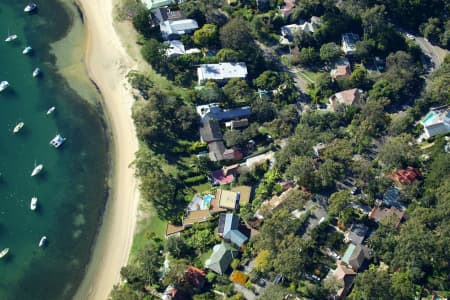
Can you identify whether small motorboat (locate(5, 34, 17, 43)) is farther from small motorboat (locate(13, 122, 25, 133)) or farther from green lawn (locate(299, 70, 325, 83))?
green lawn (locate(299, 70, 325, 83))

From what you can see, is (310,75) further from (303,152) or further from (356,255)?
(356,255)

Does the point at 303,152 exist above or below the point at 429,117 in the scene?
above

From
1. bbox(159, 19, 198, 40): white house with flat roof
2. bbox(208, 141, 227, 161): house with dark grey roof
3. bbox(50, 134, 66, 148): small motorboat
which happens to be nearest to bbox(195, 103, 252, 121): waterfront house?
bbox(208, 141, 227, 161): house with dark grey roof

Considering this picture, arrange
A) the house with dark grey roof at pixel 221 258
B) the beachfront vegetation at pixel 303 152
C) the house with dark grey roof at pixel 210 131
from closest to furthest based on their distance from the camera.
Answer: the beachfront vegetation at pixel 303 152 → the house with dark grey roof at pixel 221 258 → the house with dark grey roof at pixel 210 131

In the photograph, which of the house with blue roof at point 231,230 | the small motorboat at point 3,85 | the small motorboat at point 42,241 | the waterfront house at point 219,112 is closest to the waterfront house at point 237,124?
the waterfront house at point 219,112

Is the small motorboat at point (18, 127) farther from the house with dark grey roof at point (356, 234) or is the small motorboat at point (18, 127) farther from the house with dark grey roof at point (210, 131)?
the house with dark grey roof at point (356, 234)

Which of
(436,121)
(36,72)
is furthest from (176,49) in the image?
(436,121)

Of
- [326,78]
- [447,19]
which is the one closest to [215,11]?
[326,78]
